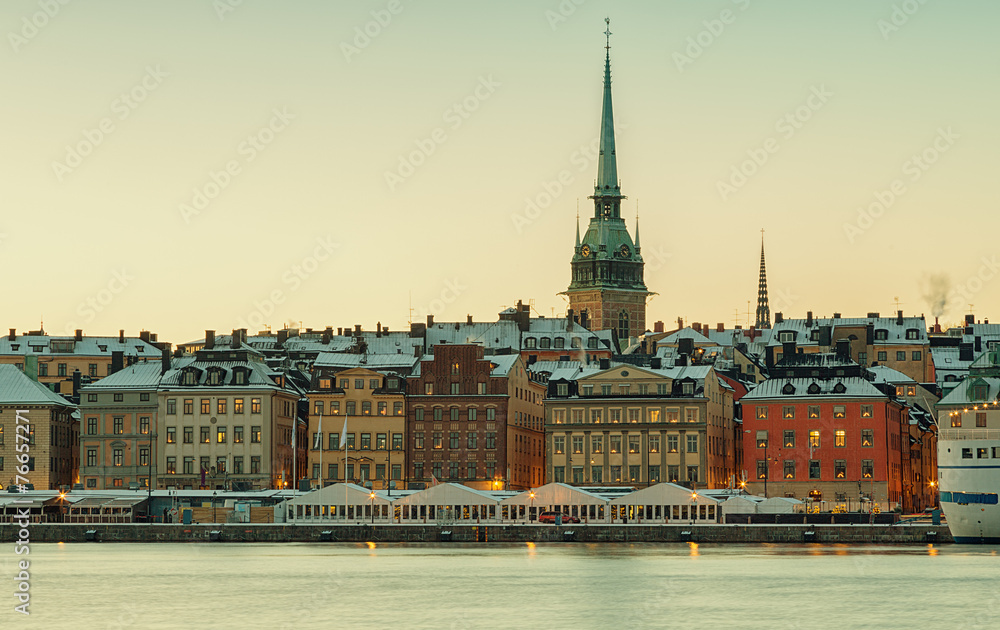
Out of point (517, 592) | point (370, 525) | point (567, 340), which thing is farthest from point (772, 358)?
point (517, 592)

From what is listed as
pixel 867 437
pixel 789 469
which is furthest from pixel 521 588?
pixel 867 437

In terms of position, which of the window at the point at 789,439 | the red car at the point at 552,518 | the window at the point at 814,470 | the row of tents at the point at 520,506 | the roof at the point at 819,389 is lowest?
the red car at the point at 552,518

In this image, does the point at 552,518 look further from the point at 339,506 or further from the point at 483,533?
the point at 339,506

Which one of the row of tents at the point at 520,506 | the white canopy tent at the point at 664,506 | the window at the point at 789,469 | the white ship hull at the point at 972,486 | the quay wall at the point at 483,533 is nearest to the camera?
the white ship hull at the point at 972,486

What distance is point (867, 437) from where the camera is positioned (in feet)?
467

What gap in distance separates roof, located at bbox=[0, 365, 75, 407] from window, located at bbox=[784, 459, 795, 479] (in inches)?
2061

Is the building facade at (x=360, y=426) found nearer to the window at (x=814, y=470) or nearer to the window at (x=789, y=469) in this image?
the window at (x=789, y=469)

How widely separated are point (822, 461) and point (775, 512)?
59.1 ft

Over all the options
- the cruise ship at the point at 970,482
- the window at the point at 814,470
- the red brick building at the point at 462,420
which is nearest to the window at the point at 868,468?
the window at the point at 814,470

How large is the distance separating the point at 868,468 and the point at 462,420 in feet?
92.2

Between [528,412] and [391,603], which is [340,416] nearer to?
[528,412]

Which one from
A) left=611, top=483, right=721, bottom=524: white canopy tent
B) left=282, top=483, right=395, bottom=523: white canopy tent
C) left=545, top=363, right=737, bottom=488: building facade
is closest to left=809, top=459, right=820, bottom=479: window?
left=545, top=363, right=737, bottom=488: building facade

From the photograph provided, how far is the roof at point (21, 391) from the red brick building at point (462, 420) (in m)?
26.9

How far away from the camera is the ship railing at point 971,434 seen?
392 ft
